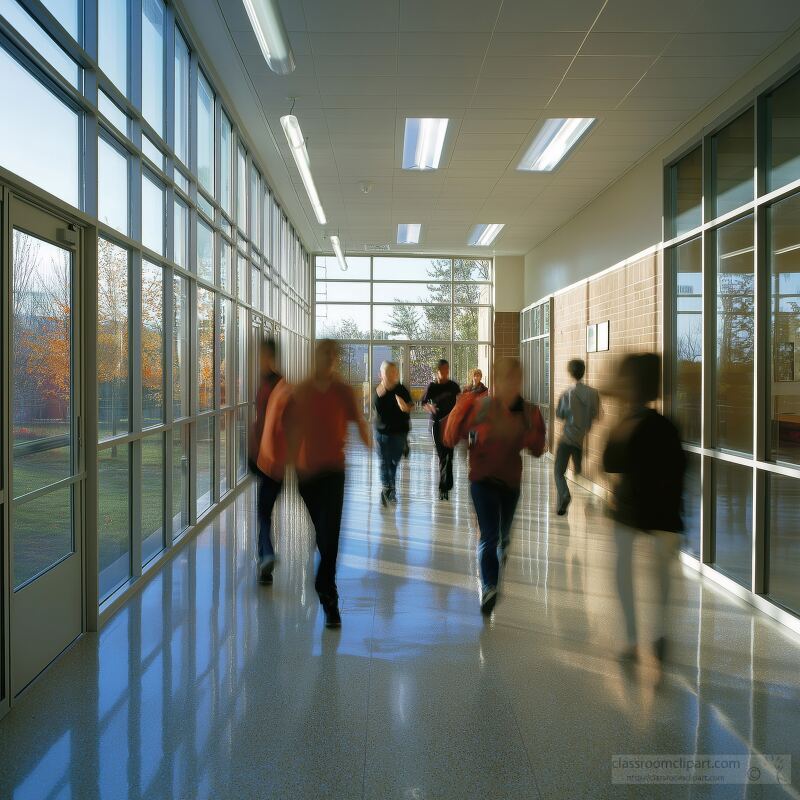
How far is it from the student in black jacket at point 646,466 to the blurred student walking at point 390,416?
409 centimetres

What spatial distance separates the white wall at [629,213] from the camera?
637 centimetres

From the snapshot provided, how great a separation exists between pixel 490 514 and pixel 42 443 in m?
2.45

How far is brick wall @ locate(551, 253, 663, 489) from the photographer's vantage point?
773 centimetres

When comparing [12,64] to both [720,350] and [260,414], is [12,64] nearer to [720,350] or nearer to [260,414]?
[260,414]

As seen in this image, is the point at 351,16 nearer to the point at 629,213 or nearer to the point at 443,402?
the point at 443,402

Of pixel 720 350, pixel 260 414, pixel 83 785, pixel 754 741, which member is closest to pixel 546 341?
pixel 720 350

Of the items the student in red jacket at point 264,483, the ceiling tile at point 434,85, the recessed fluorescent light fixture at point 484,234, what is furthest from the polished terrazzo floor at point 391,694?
the recessed fluorescent light fixture at point 484,234

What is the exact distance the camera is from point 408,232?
15.3 metres

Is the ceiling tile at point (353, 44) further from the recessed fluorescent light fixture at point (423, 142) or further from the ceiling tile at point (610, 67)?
the recessed fluorescent light fixture at point (423, 142)

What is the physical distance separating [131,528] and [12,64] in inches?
115

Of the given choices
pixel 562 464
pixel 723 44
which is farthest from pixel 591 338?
→ pixel 723 44

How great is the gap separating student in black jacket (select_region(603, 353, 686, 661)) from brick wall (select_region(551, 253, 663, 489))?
2402 millimetres

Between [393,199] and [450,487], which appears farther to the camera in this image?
[393,199]

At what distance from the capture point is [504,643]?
4.08m
